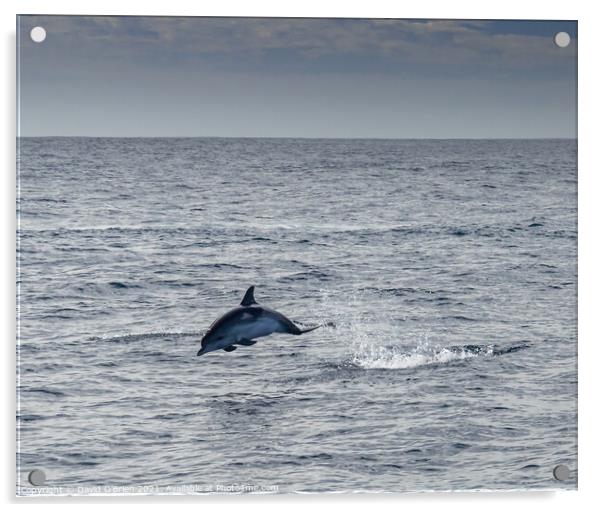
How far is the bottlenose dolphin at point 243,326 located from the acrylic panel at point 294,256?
3 centimetres

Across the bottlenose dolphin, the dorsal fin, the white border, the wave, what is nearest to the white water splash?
the wave

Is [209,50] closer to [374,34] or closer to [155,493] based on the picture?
[374,34]

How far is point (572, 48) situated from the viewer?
11703mm

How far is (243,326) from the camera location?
11398 millimetres

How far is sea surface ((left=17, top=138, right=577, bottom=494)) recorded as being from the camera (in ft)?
36.7

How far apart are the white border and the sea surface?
97 millimetres

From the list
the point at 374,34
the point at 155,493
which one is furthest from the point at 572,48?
the point at 155,493

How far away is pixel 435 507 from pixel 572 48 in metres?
4.22

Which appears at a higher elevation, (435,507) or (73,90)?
(73,90)

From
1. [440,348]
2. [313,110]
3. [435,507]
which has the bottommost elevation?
[435,507]

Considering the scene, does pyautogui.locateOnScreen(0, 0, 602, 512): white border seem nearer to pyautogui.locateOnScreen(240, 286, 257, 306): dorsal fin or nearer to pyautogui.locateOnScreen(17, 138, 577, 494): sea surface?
pyautogui.locateOnScreen(17, 138, 577, 494): sea surface

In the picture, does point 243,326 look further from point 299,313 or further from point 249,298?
point 299,313
